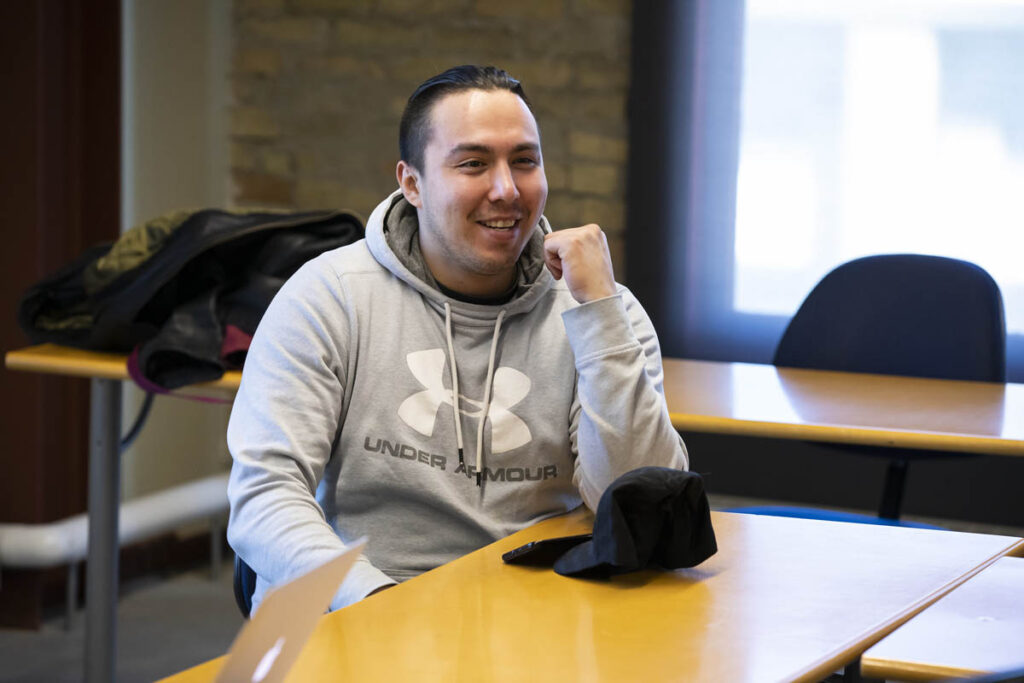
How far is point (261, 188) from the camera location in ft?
12.9

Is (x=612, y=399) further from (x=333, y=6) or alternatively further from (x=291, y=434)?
(x=333, y=6)

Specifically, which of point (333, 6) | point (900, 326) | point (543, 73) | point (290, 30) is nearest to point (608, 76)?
point (543, 73)

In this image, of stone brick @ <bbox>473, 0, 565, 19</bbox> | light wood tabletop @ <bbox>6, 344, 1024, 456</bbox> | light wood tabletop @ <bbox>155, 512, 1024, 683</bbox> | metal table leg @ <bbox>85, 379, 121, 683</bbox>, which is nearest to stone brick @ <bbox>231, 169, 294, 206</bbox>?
stone brick @ <bbox>473, 0, 565, 19</bbox>

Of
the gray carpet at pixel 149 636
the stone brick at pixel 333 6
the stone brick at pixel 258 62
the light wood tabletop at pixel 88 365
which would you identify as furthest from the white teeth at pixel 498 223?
the stone brick at pixel 258 62

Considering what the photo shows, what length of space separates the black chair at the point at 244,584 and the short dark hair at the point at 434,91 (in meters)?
0.61

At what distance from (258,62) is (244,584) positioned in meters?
2.51

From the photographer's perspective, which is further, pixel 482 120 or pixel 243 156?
pixel 243 156

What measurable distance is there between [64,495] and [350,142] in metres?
1.32

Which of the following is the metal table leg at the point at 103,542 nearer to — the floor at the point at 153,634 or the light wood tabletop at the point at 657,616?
the floor at the point at 153,634

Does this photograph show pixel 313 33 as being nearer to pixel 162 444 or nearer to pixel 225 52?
pixel 225 52

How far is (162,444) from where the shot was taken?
380 cm

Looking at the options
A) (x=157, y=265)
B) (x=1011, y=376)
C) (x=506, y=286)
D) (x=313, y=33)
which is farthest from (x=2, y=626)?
(x=1011, y=376)

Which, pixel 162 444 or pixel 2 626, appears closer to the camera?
pixel 2 626

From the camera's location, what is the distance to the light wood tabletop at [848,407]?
2.01 m
